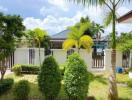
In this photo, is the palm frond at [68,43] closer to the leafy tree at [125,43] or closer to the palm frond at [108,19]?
the leafy tree at [125,43]

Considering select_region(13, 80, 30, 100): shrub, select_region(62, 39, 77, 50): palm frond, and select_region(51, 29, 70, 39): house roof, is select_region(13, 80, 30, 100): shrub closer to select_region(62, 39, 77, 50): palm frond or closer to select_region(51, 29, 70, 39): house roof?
select_region(62, 39, 77, 50): palm frond

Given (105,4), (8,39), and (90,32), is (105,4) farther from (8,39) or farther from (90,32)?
(90,32)

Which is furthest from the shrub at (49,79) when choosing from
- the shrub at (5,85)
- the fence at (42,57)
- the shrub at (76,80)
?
the fence at (42,57)

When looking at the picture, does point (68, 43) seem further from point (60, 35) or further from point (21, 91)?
point (60, 35)

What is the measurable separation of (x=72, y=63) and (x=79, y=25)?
27.3ft

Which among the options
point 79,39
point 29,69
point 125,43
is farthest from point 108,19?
point 29,69

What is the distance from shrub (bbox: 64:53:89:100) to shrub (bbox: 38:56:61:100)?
331 mm

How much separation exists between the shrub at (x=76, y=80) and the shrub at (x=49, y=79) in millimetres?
331

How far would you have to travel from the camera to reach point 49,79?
34.4 ft

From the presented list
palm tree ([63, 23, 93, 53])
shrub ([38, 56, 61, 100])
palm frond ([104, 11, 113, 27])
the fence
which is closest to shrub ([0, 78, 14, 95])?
shrub ([38, 56, 61, 100])

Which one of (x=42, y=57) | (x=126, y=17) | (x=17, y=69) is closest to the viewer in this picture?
(x=126, y=17)

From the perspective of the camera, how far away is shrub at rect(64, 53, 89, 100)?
33.3 feet

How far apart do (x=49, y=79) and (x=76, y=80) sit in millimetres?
882

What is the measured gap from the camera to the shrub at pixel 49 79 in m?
10.5
